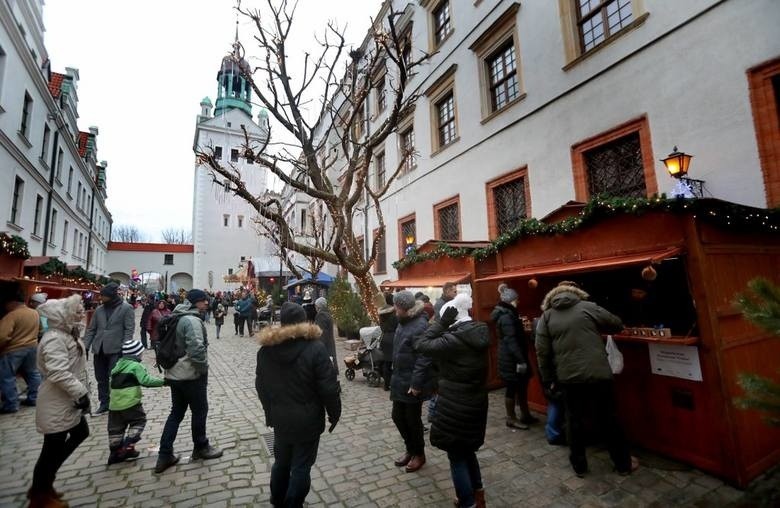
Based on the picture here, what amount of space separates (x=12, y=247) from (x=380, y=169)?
14000 mm

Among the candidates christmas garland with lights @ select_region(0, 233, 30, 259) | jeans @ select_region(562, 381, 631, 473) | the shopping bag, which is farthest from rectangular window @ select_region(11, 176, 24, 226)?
the shopping bag

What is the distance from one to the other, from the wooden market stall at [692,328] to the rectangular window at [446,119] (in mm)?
8760

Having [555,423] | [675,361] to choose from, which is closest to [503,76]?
[675,361]

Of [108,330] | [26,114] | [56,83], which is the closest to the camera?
[108,330]

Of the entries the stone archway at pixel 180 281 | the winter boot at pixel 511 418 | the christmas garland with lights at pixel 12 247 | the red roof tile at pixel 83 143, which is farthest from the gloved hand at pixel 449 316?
the stone archway at pixel 180 281

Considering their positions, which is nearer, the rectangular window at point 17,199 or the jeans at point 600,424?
the jeans at point 600,424

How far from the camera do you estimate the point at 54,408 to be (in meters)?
3.48

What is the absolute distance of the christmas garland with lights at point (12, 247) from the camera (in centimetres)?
782

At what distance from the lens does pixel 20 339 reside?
21.3 ft

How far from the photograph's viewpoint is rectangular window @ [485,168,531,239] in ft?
33.1

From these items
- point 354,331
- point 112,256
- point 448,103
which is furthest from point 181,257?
point 448,103

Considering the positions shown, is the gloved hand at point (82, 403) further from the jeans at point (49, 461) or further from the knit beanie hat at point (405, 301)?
the knit beanie hat at point (405, 301)

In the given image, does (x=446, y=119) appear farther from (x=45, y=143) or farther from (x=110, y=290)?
(x=45, y=143)

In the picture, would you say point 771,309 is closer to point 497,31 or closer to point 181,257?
point 497,31
